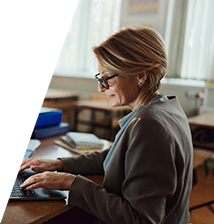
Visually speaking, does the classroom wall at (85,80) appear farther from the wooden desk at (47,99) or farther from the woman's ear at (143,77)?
the woman's ear at (143,77)

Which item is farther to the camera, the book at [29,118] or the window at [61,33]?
the window at [61,33]

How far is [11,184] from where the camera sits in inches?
37.2

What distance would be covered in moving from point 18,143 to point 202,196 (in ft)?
6.73

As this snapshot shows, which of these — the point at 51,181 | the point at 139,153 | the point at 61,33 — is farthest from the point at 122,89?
the point at 61,33

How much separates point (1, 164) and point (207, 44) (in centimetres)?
355

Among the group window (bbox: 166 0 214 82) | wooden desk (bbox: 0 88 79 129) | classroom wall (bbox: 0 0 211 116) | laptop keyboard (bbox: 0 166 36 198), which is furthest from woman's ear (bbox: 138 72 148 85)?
window (bbox: 166 0 214 82)

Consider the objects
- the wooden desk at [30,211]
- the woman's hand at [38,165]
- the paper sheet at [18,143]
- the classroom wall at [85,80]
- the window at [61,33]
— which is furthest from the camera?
the window at [61,33]

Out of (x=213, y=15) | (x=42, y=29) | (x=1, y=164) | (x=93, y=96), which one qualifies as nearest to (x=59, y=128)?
(x=1, y=164)

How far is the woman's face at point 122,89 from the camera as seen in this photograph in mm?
950

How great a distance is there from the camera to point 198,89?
3.86 m

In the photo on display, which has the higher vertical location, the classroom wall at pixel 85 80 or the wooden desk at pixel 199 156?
the classroom wall at pixel 85 80

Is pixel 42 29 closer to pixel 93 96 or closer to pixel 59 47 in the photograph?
pixel 59 47

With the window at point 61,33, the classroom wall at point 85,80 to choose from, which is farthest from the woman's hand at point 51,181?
the window at point 61,33

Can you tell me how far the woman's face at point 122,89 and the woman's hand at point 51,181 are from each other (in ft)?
1.04
